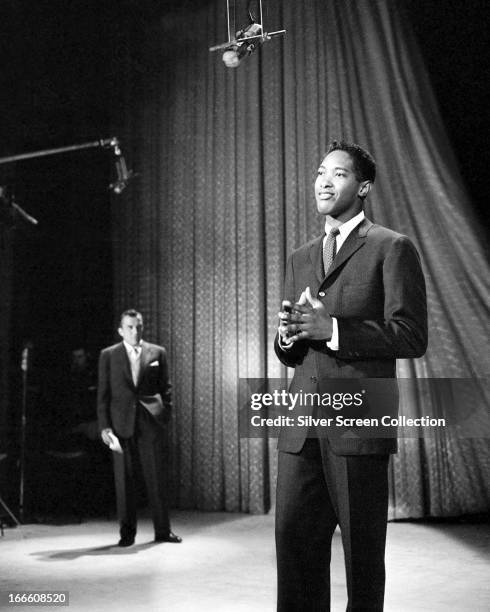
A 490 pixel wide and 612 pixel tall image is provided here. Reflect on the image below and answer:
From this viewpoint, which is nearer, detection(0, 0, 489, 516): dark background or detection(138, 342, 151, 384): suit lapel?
detection(138, 342, 151, 384): suit lapel

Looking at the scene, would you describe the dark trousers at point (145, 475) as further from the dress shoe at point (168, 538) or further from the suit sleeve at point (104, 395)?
the suit sleeve at point (104, 395)

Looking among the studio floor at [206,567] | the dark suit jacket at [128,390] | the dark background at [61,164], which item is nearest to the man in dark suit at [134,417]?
the dark suit jacket at [128,390]

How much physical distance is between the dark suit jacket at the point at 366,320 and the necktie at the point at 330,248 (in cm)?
3

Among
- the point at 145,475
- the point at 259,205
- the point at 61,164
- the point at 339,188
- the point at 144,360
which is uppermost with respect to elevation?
the point at 61,164

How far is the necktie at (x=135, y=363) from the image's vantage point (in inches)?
204

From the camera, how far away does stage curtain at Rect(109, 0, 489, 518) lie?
5613 mm

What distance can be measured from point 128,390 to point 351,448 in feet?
11.4

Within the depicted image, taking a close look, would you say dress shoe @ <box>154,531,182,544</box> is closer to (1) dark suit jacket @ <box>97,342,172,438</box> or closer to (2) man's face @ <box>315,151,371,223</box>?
(1) dark suit jacket @ <box>97,342,172,438</box>

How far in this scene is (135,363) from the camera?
17.1ft

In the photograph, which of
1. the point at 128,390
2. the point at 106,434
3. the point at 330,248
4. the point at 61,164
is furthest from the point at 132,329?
the point at 330,248

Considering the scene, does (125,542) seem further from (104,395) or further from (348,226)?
(348,226)

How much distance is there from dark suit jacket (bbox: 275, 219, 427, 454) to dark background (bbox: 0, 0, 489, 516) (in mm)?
5153

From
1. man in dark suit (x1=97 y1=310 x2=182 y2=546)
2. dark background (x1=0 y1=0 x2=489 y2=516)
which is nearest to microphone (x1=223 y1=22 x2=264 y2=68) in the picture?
man in dark suit (x1=97 y1=310 x2=182 y2=546)

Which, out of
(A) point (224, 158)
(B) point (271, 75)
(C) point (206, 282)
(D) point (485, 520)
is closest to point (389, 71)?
(B) point (271, 75)
